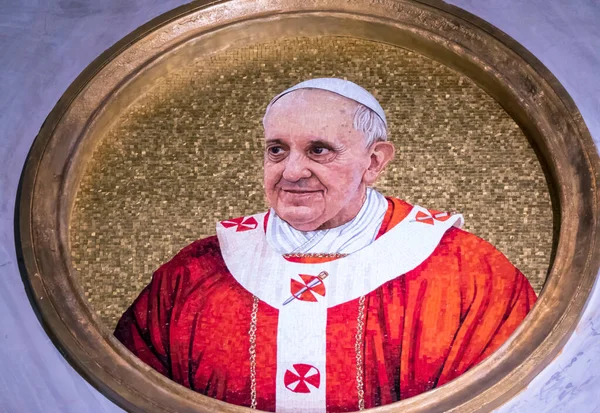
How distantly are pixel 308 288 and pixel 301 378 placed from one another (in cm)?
39

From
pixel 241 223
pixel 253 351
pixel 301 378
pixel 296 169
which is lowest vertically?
pixel 301 378

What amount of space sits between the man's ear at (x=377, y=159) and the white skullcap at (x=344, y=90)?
0.12 metres

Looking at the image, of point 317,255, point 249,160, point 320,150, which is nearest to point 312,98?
point 320,150

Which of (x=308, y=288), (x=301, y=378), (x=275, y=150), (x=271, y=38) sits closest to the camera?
(x=301, y=378)

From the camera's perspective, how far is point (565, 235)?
4738 millimetres

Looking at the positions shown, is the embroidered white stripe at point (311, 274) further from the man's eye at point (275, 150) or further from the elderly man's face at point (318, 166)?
the man's eye at point (275, 150)

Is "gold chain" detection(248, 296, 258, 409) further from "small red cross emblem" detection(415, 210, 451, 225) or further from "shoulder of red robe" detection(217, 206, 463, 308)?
"small red cross emblem" detection(415, 210, 451, 225)

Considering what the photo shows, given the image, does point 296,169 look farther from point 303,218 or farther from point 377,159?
point 377,159

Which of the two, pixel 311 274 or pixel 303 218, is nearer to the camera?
pixel 311 274

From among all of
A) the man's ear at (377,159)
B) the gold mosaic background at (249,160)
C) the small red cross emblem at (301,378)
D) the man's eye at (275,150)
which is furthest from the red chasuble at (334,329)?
the man's eye at (275,150)

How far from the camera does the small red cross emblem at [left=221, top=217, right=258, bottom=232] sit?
492 cm

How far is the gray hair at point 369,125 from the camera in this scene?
494 centimetres

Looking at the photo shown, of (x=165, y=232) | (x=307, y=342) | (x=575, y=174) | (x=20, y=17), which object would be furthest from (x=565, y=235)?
(x=20, y=17)

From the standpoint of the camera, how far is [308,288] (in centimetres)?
473
